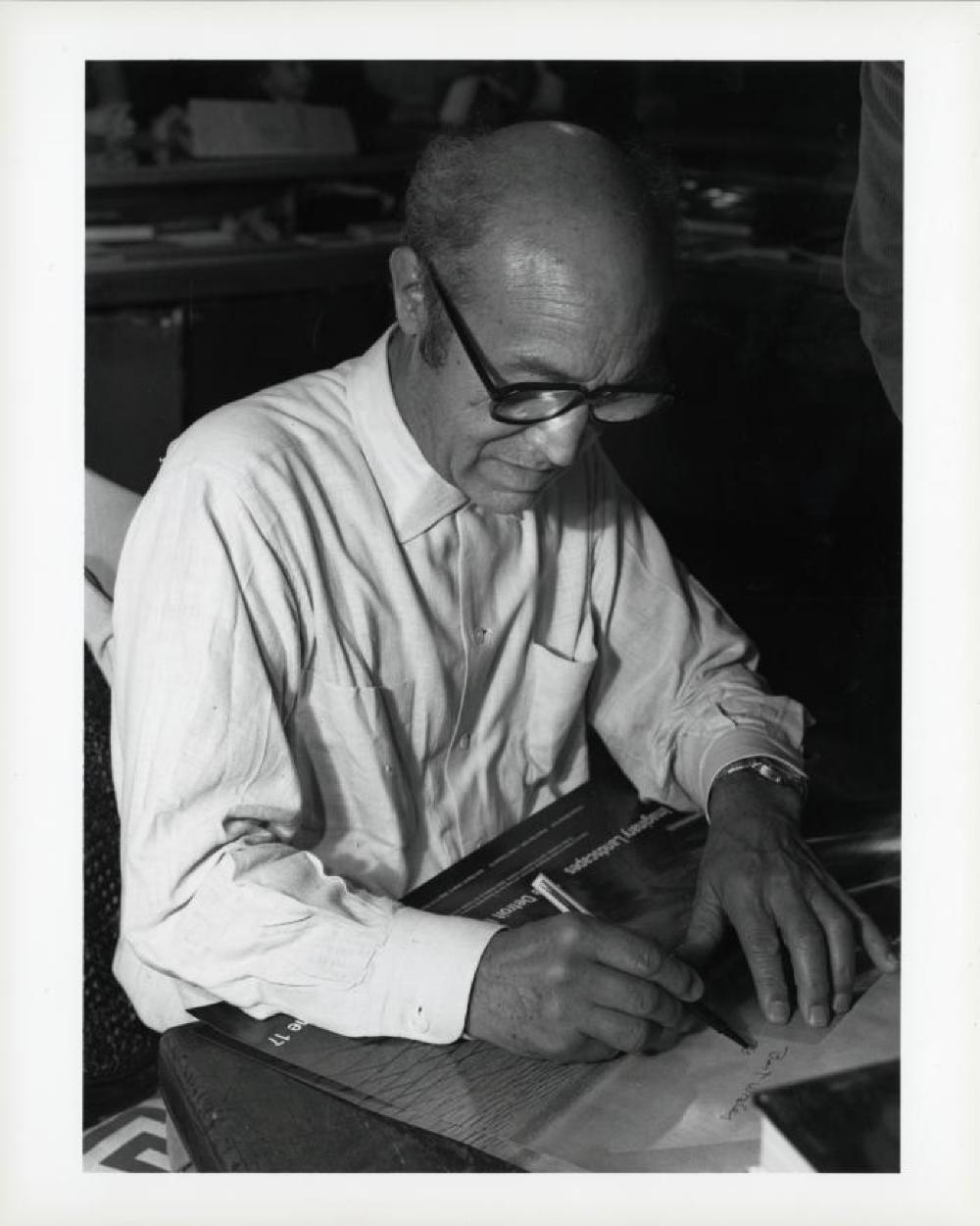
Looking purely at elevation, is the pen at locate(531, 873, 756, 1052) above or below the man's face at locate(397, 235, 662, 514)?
below

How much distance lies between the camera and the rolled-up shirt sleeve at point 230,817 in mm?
1192

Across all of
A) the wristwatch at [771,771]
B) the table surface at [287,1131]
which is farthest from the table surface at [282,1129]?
the wristwatch at [771,771]

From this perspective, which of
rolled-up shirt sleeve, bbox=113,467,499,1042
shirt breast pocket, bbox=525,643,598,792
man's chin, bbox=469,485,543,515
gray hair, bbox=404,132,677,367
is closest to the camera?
rolled-up shirt sleeve, bbox=113,467,499,1042

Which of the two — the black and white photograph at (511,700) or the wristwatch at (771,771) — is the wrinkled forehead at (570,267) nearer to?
the black and white photograph at (511,700)

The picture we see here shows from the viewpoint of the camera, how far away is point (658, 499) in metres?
1.96

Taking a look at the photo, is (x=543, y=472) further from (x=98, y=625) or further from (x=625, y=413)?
(x=98, y=625)

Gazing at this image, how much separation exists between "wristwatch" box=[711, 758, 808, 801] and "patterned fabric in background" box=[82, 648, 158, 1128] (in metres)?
0.66

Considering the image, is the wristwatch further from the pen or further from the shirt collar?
the shirt collar

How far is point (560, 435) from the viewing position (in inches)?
53.2

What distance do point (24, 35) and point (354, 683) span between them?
0.70 metres

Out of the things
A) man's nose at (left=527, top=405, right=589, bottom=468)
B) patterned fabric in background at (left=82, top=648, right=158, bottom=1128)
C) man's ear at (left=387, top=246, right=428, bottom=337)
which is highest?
man's ear at (left=387, top=246, right=428, bottom=337)

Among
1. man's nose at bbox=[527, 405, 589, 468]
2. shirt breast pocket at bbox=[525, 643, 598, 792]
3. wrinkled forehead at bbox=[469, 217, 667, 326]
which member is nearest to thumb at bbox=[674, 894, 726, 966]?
shirt breast pocket at bbox=[525, 643, 598, 792]

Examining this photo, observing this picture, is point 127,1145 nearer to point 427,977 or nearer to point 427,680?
point 427,977

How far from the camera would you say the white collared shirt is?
122cm
